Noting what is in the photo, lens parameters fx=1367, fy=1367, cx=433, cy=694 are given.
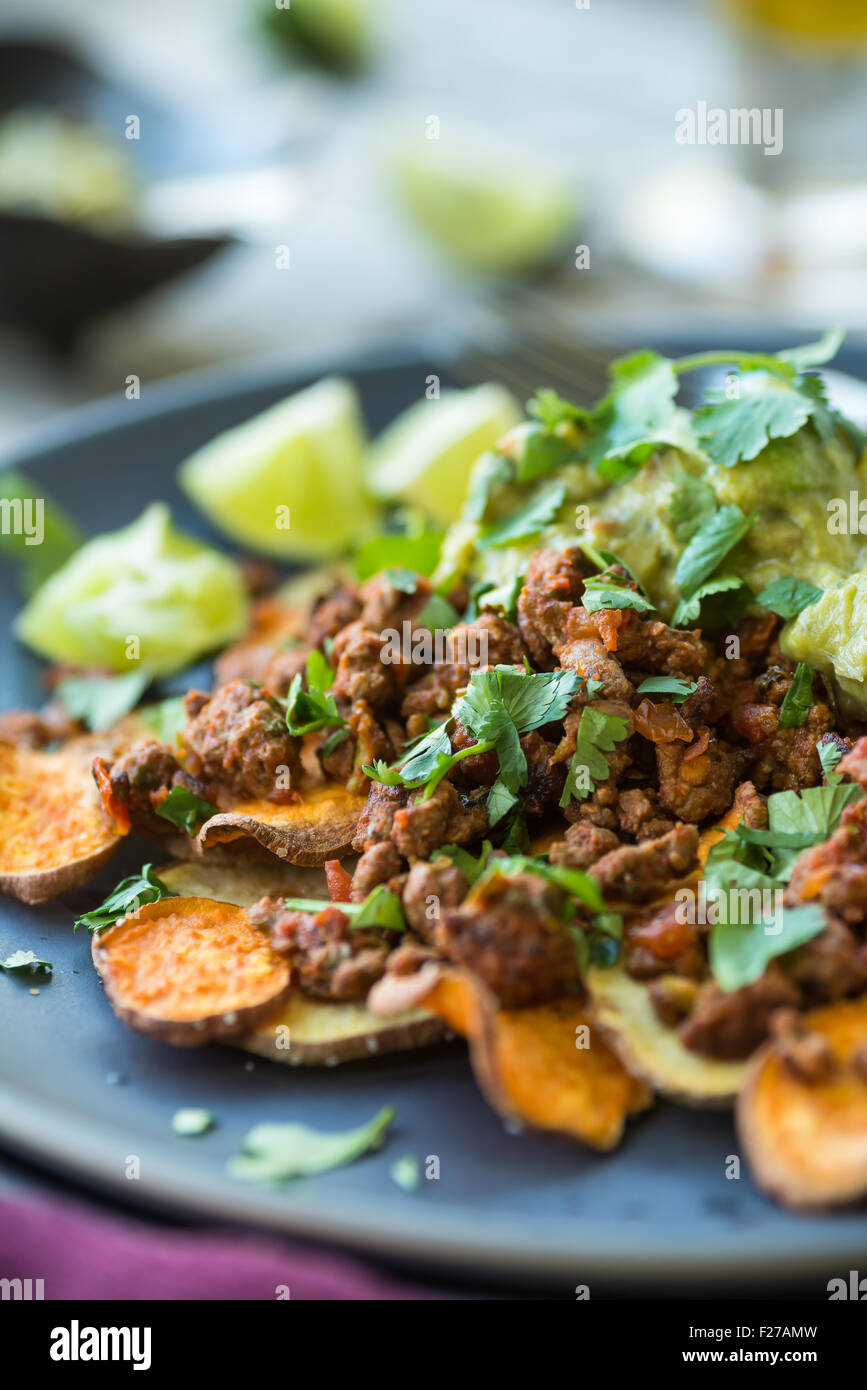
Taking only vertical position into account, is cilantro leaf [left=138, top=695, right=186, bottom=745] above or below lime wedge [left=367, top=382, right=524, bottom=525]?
below

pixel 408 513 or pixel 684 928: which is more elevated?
pixel 408 513

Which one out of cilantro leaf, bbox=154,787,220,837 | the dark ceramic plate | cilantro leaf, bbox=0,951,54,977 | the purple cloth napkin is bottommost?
the purple cloth napkin

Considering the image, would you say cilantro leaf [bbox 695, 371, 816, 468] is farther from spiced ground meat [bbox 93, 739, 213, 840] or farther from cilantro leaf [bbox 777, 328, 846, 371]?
spiced ground meat [bbox 93, 739, 213, 840]

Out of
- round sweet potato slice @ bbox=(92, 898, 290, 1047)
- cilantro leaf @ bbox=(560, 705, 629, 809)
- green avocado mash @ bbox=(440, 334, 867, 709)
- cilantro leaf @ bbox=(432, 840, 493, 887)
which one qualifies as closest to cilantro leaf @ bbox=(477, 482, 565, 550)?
green avocado mash @ bbox=(440, 334, 867, 709)

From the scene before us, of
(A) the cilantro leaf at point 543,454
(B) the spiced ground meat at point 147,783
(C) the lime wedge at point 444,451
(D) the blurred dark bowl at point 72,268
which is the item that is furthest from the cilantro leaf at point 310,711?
(D) the blurred dark bowl at point 72,268
